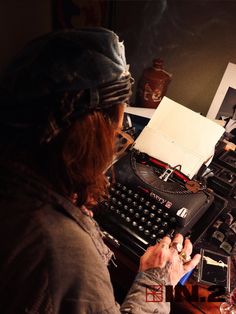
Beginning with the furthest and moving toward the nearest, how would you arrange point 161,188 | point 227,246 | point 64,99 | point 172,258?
point 161,188 → point 227,246 → point 172,258 → point 64,99

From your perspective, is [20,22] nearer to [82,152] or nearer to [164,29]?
[164,29]

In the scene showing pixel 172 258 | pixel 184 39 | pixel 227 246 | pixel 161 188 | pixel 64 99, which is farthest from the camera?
pixel 184 39

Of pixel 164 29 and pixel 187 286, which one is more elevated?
pixel 164 29

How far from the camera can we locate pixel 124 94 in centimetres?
73

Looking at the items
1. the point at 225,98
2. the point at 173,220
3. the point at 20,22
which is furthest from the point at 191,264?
the point at 20,22

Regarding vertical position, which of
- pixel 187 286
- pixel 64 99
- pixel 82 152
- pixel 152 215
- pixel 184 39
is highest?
pixel 184 39

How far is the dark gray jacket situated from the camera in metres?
0.66

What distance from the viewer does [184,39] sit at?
5.06ft

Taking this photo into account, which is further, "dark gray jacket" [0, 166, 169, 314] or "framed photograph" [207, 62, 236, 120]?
"framed photograph" [207, 62, 236, 120]

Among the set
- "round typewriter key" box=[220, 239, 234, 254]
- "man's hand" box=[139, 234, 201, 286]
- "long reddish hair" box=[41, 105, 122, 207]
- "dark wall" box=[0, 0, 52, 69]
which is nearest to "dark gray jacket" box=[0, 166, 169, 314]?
"long reddish hair" box=[41, 105, 122, 207]

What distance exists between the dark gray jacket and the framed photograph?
1.13m

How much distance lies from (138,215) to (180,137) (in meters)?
0.39

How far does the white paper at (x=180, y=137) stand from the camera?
1321mm

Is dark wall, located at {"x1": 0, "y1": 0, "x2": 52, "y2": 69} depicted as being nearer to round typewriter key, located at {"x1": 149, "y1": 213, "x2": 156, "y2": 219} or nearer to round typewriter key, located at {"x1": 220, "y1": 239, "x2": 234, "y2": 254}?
round typewriter key, located at {"x1": 149, "y1": 213, "x2": 156, "y2": 219}
